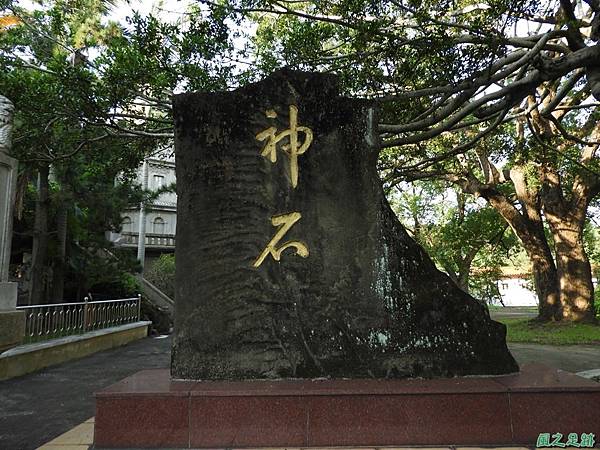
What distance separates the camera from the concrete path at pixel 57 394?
168 inches

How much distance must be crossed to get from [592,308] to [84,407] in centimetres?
1245

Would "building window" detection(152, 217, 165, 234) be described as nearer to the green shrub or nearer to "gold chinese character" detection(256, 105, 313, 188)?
Answer: the green shrub

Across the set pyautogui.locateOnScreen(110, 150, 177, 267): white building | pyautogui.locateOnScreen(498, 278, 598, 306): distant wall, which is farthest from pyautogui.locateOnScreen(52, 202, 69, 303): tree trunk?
pyautogui.locateOnScreen(498, 278, 598, 306): distant wall

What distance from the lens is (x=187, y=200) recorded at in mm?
4129

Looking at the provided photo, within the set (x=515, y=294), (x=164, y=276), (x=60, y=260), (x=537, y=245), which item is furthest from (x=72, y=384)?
(x=515, y=294)

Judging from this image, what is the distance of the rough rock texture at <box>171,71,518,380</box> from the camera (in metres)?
3.81

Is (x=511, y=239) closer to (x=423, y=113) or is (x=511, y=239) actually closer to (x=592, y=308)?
(x=592, y=308)

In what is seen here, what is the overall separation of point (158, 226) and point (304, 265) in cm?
2827

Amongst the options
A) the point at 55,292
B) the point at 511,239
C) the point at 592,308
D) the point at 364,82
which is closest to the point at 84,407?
the point at 364,82

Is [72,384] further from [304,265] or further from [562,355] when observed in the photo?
[562,355]

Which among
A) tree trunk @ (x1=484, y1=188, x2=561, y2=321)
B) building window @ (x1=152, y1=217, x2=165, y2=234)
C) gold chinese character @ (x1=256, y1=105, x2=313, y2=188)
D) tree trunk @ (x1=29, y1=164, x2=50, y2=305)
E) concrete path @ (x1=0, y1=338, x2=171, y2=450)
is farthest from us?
building window @ (x1=152, y1=217, x2=165, y2=234)

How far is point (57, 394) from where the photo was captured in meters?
5.94

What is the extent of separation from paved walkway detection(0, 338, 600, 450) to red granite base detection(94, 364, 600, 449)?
1.29m

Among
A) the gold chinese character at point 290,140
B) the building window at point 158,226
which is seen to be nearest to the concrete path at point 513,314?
the gold chinese character at point 290,140
